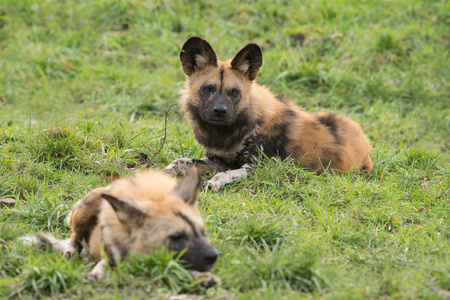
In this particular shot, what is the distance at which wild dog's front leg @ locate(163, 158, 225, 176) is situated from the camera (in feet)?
17.1

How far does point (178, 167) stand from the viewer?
5344mm

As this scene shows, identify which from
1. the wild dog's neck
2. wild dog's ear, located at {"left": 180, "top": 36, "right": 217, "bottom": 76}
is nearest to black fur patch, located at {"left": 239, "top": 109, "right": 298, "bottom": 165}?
the wild dog's neck

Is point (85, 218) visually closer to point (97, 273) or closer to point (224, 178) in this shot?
point (97, 273)

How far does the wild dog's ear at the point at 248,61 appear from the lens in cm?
553

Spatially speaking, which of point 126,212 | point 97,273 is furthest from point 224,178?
point 97,273

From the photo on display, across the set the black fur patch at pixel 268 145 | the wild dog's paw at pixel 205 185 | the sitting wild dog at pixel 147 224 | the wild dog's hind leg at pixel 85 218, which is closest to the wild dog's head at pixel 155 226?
the sitting wild dog at pixel 147 224

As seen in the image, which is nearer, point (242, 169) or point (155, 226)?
point (155, 226)

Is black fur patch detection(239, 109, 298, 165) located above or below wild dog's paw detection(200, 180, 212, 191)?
above

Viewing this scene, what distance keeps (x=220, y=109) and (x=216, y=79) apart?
0.39 metres

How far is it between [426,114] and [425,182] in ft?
9.35

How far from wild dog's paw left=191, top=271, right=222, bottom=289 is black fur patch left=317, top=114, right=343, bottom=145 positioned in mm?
2818

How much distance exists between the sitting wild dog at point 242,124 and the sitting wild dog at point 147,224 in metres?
1.74

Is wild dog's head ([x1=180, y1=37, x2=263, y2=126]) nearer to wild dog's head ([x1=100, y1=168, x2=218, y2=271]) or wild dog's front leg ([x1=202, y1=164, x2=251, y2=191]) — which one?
wild dog's front leg ([x1=202, y1=164, x2=251, y2=191])

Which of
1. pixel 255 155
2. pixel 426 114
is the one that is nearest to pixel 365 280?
pixel 255 155
